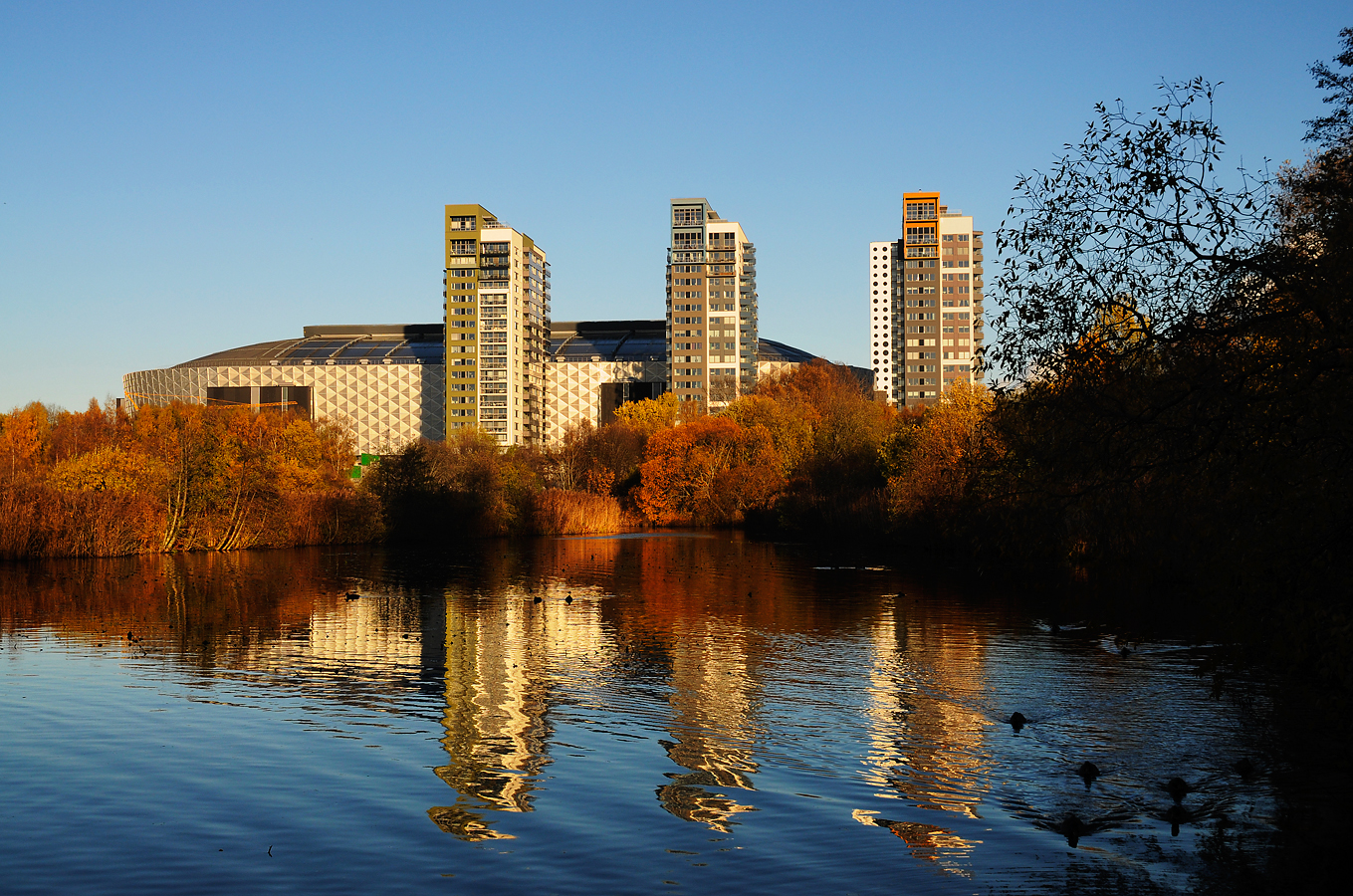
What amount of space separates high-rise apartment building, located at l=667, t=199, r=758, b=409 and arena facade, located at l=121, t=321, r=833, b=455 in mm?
6316

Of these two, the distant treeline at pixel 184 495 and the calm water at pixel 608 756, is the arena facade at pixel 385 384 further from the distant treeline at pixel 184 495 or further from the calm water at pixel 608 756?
Result: the calm water at pixel 608 756

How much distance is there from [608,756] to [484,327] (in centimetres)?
15739

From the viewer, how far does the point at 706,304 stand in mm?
169125

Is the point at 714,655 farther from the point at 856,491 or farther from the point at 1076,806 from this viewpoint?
the point at 856,491

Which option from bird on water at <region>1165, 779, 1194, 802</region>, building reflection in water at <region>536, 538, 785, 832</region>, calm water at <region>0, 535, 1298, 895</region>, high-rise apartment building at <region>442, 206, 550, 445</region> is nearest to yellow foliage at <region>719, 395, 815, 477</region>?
building reflection in water at <region>536, 538, 785, 832</region>

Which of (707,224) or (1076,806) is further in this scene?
(707,224)

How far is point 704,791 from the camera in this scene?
490 inches

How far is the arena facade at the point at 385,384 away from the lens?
6850 inches

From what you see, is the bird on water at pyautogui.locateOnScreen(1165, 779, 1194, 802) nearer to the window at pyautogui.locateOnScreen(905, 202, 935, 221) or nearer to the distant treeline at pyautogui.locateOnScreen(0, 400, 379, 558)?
the distant treeline at pyautogui.locateOnScreen(0, 400, 379, 558)

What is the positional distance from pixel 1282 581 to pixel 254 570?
4209cm

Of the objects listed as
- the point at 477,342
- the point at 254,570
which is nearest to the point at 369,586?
the point at 254,570

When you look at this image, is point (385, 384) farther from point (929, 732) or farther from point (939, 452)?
point (929, 732)

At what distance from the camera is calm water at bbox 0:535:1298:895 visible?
10141 mm

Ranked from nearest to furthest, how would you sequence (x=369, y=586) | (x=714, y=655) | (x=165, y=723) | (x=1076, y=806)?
(x=1076, y=806)
(x=165, y=723)
(x=714, y=655)
(x=369, y=586)
